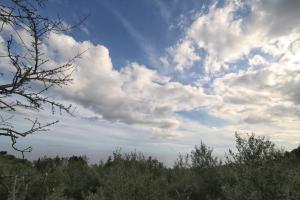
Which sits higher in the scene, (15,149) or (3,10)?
(3,10)

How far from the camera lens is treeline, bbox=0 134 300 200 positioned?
994 cm

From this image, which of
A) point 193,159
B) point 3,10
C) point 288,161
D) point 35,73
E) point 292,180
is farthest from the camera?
point 193,159

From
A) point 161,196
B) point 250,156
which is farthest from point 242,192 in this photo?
point 161,196

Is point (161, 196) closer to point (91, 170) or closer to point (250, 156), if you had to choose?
point (250, 156)

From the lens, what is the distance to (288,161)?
37.4ft

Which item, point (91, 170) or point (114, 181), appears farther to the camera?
point (91, 170)

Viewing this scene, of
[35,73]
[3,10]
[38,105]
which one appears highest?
[3,10]

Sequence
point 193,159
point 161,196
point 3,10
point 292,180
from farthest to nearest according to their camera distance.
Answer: point 193,159 → point 161,196 → point 292,180 → point 3,10

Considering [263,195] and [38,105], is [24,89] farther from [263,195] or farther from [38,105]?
[263,195]

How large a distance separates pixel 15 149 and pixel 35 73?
81cm

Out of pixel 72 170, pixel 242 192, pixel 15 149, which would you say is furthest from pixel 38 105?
Result: pixel 72 170

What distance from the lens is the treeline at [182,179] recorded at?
32.6 feet

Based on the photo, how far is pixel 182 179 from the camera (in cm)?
2088

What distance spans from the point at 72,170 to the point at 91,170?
4.88 feet
